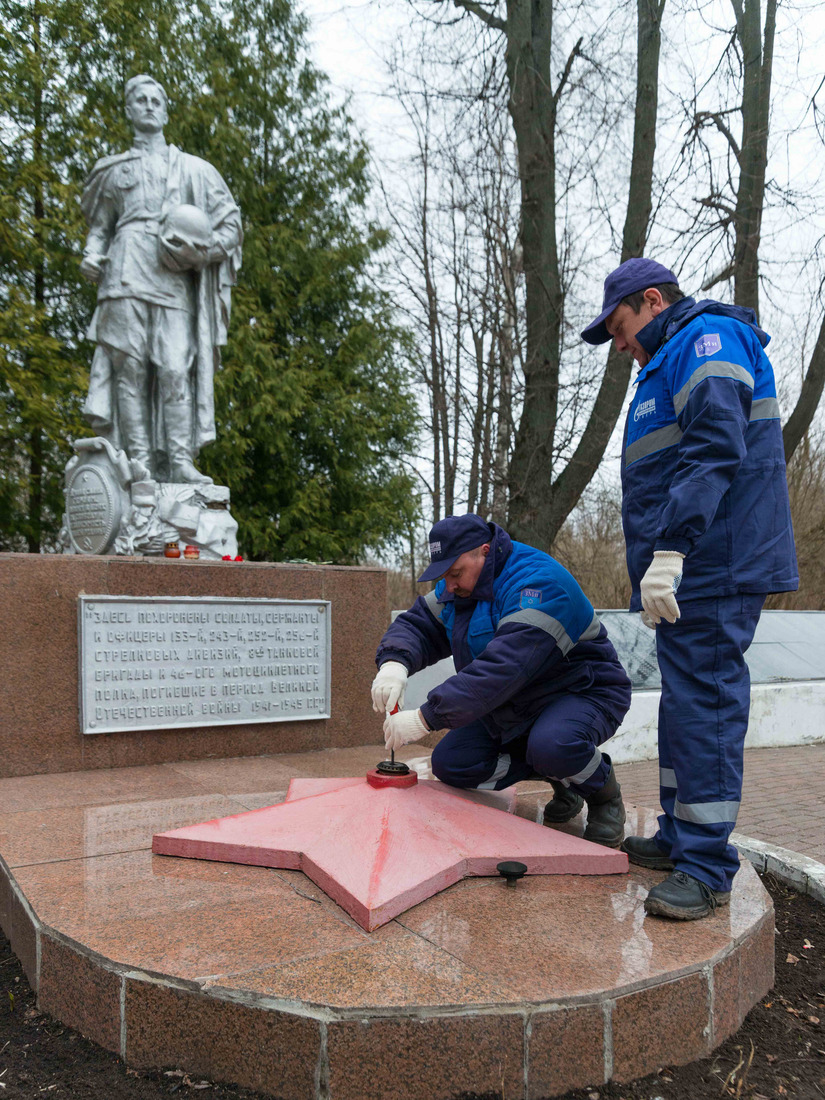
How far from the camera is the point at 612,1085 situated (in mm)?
1983

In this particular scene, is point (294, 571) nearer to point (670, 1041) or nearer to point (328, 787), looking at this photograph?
point (328, 787)

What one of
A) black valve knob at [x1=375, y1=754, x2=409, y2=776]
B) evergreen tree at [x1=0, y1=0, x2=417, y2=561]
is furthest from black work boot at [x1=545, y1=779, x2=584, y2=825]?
evergreen tree at [x1=0, y1=0, x2=417, y2=561]

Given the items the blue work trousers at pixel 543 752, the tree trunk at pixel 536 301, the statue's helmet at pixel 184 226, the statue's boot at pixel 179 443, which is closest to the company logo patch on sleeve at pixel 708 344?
the blue work trousers at pixel 543 752

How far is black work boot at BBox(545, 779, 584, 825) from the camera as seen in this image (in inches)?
135

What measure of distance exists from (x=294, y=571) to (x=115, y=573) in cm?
110

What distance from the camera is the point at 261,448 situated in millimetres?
17703

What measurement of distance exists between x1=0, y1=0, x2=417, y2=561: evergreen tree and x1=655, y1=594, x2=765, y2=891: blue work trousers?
12.7 meters

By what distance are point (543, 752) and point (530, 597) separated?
1.68ft

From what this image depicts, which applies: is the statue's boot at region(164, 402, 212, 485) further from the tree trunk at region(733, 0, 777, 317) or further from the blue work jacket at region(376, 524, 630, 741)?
the tree trunk at region(733, 0, 777, 317)

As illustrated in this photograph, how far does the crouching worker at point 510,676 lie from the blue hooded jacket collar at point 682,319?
31.5 inches

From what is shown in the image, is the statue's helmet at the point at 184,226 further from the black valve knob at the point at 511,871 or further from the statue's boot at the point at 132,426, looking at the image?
the black valve knob at the point at 511,871

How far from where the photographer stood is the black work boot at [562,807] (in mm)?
3441

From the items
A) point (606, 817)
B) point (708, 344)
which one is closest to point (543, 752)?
point (606, 817)

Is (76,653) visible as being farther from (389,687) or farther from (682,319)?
(682,319)
